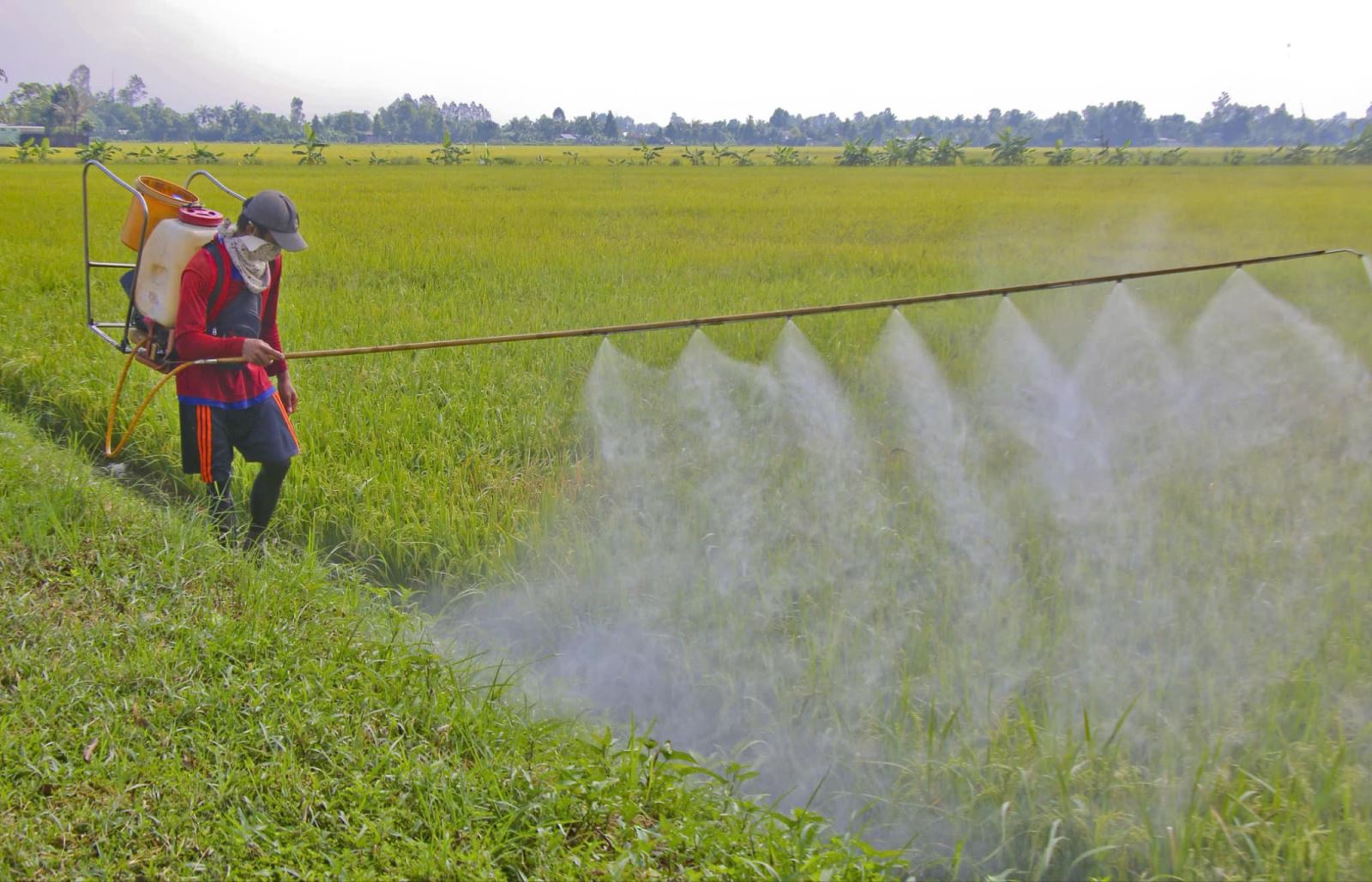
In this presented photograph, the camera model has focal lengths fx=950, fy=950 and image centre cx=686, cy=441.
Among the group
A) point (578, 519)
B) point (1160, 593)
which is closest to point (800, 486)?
point (578, 519)

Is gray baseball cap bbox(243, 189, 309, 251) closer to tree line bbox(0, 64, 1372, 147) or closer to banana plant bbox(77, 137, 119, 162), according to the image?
tree line bbox(0, 64, 1372, 147)

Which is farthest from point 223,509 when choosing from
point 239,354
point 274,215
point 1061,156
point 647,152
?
point 647,152

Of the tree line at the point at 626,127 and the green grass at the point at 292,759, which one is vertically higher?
the tree line at the point at 626,127

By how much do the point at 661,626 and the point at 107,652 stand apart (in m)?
1.53

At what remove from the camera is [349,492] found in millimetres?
3682

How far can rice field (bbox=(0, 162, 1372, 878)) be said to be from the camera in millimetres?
2188

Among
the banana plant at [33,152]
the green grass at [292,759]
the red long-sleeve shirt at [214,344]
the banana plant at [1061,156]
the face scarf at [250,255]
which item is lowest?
the green grass at [292,759]

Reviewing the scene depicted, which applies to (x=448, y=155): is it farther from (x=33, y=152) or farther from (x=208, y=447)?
(x=208, y=447)

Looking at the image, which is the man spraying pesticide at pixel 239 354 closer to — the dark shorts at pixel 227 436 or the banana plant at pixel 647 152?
the dark shorts at pixel 227 436

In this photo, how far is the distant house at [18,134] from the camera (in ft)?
65.8

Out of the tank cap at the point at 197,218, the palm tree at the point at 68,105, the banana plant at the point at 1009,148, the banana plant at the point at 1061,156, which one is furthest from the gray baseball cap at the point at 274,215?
the banana plant at the point at 1061,156

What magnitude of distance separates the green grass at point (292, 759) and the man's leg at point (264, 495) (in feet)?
1.33

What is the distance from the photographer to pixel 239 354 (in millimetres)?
3000

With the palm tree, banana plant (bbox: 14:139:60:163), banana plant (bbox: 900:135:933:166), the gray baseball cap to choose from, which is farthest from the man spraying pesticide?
banana plant (bbox: 900:135:933:166)
